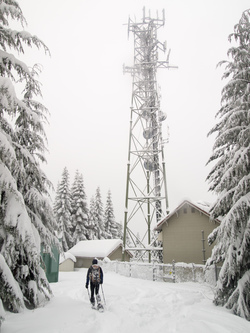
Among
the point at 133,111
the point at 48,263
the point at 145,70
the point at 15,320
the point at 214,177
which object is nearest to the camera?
the point at 15,320

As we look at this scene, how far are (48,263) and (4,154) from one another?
13.7m

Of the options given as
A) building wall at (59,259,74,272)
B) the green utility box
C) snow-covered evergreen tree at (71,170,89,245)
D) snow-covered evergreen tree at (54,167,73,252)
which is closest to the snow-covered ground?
the green utility box

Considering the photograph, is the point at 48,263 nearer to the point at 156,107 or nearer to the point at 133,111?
the point at 133,111

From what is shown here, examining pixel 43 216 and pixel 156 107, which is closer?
pixel 43 216

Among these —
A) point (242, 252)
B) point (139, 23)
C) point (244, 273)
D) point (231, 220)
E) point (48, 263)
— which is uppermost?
point (139, 23)

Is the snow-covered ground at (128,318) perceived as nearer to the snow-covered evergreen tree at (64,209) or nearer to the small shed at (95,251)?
the small shed at (95,251)

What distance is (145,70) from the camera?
23.2 m

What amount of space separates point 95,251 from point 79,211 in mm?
7674

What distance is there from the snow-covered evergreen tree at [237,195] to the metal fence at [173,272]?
18.4 ft

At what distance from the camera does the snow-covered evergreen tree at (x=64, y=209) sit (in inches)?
1396

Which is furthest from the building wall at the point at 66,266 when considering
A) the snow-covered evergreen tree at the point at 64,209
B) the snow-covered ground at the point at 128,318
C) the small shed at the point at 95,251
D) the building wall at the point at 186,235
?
the snow-covered ground at the point at 128,318

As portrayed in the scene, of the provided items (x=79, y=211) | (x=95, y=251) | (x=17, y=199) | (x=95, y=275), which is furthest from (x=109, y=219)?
(x=17, y=199)

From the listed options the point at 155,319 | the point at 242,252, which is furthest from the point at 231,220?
the point at 155,319

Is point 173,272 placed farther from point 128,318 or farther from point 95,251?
point 95,251
